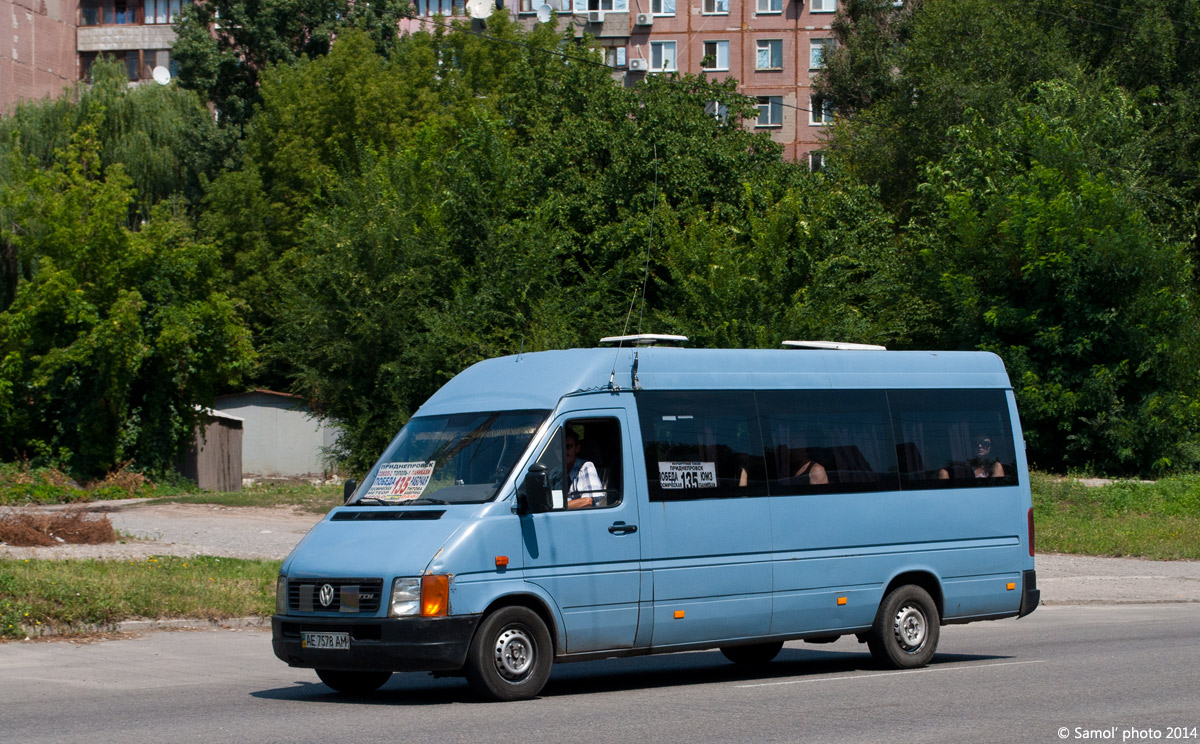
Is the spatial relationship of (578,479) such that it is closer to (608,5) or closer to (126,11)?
(608,5)

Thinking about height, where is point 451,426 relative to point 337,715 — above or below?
above

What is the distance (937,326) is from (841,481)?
30.4 meters

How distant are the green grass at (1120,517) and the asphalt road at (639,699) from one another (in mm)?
11426

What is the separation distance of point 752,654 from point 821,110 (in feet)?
183

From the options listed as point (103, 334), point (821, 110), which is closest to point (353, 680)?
point (103, 334)

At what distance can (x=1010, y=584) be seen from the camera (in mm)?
12719

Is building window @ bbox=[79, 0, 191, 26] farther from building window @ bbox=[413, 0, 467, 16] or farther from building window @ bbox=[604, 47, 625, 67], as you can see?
building window @ bbox=[604, 47, 625, 67]

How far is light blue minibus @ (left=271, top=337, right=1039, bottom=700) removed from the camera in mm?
9516

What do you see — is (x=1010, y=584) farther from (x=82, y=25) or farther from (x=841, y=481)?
(x=82, y=25)

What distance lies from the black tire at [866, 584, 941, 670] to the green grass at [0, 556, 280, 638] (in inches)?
269

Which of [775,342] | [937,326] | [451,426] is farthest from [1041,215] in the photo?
[451,426]

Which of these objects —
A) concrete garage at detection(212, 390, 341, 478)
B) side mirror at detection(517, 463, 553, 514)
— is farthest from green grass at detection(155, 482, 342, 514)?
side mirror at detection(517, 463, 553, 514)

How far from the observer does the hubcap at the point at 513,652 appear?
9.61 meters

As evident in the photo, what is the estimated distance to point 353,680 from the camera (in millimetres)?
10422
